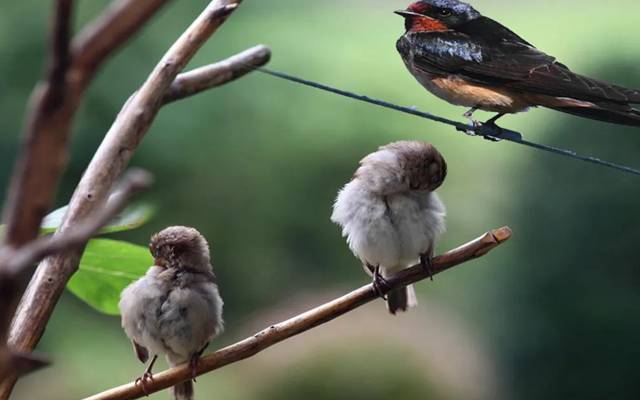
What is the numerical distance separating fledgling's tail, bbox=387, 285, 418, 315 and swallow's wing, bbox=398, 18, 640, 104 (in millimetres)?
205

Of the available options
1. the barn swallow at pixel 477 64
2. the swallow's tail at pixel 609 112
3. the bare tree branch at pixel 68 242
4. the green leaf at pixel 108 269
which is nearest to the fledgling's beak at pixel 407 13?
the barn swallow at pixel 477 64

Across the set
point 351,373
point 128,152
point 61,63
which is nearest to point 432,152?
point 128,152

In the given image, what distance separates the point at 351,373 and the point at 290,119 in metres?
0.61

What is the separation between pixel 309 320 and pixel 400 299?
0.22 metres

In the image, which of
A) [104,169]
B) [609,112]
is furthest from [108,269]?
[609,112]

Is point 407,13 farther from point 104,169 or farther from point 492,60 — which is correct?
point 104,169

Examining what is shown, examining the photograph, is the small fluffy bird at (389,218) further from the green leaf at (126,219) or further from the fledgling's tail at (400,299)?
the green leaf at (126,219)

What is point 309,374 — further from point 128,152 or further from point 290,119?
point 128,152

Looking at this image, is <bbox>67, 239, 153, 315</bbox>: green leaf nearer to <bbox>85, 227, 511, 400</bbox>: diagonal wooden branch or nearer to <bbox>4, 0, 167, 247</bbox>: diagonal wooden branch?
<bbox>85, 227, 511, 400</bbox>: diagonal wooden branch

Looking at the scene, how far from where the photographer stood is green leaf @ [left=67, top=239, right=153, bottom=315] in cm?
60

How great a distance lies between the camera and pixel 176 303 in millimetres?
797

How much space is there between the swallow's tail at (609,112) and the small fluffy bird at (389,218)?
21cm

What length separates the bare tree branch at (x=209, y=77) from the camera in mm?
642

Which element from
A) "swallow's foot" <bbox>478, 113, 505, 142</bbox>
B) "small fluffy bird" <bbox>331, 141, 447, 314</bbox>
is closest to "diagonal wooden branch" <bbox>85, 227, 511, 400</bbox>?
"swallow's foot" <bbox>478, 113, 505, 142</bbox>
